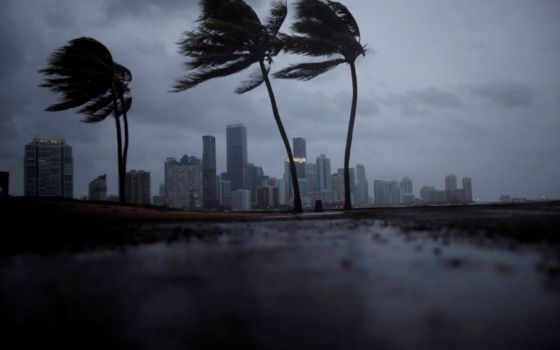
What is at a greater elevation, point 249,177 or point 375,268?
point 249,177

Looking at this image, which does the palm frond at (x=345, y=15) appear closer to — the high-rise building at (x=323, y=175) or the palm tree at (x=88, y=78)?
the palm tree at (x=88, y=78)

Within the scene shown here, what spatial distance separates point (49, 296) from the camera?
122cm

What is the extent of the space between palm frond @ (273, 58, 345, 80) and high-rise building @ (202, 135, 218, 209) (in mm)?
113625

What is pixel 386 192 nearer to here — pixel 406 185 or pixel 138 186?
pixel 406 185

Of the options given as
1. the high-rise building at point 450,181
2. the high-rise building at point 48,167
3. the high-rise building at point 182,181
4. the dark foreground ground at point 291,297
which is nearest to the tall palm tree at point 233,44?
the dark foreground ground at point 291,297

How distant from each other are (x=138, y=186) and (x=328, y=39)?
362ft

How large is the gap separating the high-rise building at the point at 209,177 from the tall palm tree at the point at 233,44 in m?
114

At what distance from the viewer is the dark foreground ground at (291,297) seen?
836 millimetres

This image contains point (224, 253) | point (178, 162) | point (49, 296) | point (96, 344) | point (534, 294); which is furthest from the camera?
point (178, 162)

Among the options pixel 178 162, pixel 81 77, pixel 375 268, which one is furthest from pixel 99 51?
pixel 178 162

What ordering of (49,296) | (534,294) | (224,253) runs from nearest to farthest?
(534,294) → (49,296) → (224,253)

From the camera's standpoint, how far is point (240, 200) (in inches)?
→ 5891

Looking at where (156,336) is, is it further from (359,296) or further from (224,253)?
(224,253)

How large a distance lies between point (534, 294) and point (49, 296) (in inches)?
70.7
